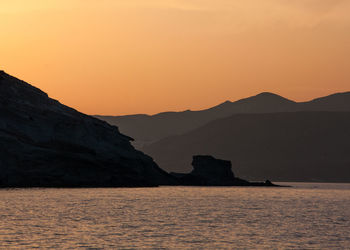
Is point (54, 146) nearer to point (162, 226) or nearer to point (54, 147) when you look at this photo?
point (54, 147)

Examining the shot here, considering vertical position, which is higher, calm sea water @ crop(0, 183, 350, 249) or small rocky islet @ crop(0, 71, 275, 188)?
small rocky islet @ crop(0, 71, 275, 188)

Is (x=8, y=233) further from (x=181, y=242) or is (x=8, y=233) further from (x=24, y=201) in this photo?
(x=24, y=201)

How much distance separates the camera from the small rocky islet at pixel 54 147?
482 ft

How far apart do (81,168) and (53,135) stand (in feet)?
32.2

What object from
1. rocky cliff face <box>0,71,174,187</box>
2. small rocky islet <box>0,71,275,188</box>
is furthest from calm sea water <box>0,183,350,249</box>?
rocky cliff face <box>0,71,174,187</box>

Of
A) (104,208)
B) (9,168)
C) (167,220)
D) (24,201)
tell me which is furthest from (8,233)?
(9,168)

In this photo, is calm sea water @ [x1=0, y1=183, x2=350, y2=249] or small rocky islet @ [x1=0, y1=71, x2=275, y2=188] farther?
small rocky islet @ [x1=0, y1=71, x2=275, y2=188]

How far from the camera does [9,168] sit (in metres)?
146

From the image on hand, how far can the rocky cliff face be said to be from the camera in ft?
482

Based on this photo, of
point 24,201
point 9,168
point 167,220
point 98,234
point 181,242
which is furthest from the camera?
point 9,168

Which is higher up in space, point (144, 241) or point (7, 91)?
point (7, 91)

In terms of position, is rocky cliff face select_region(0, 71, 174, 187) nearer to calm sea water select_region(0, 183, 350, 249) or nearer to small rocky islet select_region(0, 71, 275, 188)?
small rocky islet select_region(0, 71, 275, 188)

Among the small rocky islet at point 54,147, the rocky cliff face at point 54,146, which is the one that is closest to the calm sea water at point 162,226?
the small rocky islet at point 54,147

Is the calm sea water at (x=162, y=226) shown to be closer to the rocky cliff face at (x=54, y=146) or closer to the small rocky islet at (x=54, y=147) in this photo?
the small rocky islet at (x=54, y=147)
